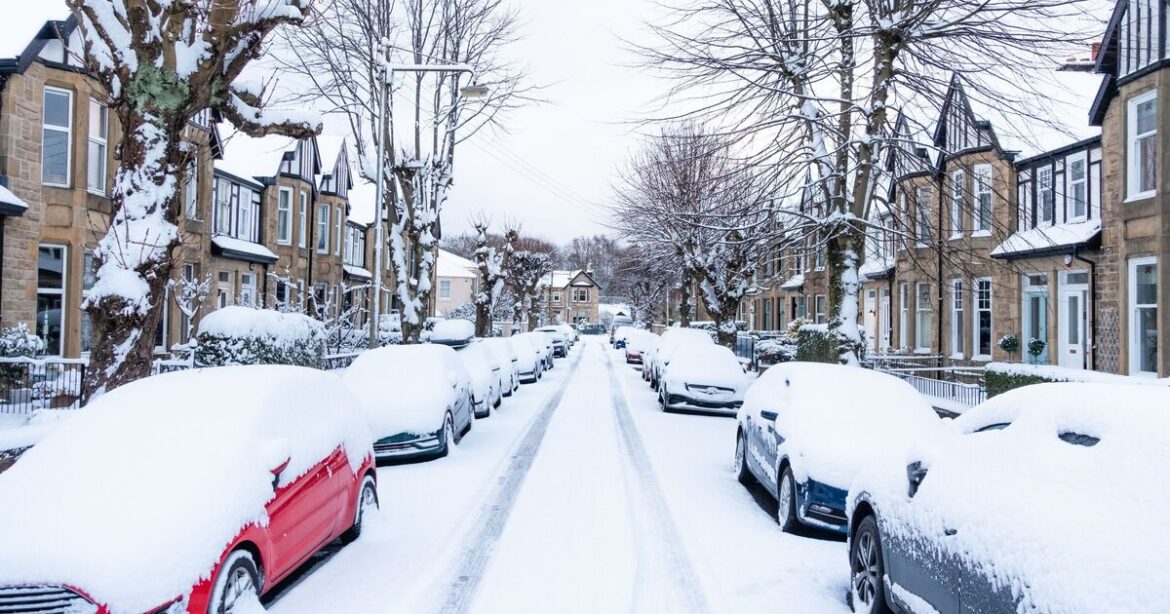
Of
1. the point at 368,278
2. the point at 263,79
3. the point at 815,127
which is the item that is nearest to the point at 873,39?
the point at 815,127

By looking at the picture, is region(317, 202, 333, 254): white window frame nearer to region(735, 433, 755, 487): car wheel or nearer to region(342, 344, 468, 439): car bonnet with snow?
region(342, 344, 468, 439): car bonnet with snow

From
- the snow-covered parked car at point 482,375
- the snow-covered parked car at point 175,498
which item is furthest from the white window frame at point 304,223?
the snow-covered parked car at point 175,498

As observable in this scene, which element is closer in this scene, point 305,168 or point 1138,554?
point 1138,554

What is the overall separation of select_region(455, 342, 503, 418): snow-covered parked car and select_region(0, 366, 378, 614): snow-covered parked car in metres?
9.36

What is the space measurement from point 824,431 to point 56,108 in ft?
56.0

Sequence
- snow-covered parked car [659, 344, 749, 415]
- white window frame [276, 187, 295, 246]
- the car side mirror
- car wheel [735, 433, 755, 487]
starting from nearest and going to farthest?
the car side mirror → car wheel [735, 433, 755, 487] → snow-covered parked car [659, 344, 749, 415] → white window frame [276, 187, 295, 246]

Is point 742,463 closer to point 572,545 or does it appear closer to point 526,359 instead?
point 572,545

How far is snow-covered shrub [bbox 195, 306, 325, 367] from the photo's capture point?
1538cm

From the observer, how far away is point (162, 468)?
470 cm

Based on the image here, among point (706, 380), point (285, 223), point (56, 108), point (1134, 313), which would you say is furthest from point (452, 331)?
point (1134, 313)

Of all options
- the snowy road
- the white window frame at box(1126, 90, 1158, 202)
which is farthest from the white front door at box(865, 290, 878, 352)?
the snowy road

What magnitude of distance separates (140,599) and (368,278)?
3932 centimetres

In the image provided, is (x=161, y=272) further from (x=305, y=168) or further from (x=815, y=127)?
(x=305, y=168)

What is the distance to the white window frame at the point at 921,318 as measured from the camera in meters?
27.2
